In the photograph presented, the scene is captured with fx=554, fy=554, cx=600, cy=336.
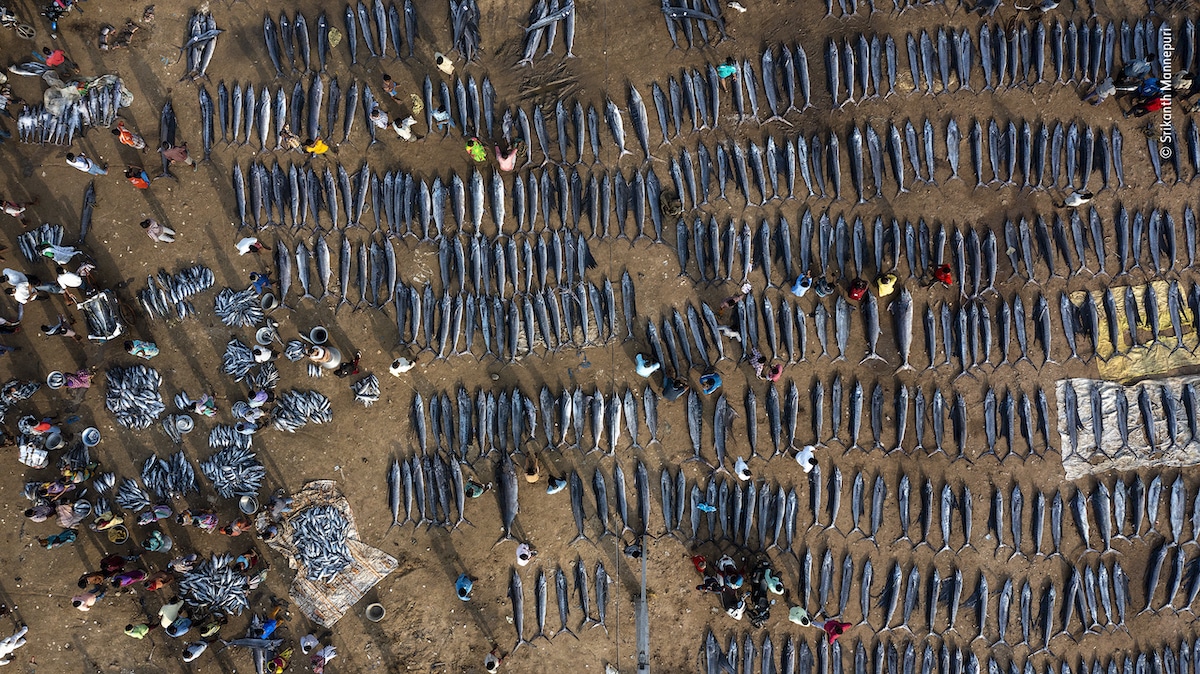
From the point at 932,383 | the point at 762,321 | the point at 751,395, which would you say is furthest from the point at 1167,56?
the point at 751,395

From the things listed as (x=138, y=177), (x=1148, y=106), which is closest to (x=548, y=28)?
(x=138, y=177)

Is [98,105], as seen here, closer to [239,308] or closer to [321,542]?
[239,308]

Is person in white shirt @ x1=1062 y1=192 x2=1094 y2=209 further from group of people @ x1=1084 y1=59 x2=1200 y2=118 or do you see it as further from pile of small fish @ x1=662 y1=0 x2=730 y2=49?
pile of small fish @ x1=662 y1=0 x2=730 y2=49

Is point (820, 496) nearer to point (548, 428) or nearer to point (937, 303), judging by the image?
point (937, 303)

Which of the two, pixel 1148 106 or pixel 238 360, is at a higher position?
pixel 1148 106

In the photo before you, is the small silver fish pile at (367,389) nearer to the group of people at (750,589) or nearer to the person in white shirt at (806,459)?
the group of people at (750,589)

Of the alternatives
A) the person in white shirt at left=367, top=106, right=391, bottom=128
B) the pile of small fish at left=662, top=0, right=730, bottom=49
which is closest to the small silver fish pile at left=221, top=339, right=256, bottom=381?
the person in white shirt at left=367, top=106, right=391, bottom=128

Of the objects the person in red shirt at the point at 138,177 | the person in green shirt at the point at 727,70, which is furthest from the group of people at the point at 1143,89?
the person in red shirt at the point at 138,177
